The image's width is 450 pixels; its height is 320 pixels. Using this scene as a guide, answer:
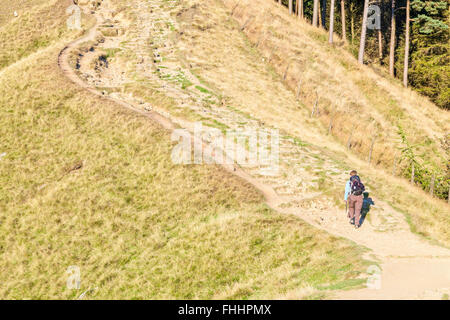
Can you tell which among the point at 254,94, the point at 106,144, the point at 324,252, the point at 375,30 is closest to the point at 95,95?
the point at 106,144

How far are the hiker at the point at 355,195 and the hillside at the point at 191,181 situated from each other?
79 centimetres

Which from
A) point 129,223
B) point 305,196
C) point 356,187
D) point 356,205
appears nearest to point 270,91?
point 305,196

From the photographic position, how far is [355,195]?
15.5 meters

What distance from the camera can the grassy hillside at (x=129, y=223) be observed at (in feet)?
46.3

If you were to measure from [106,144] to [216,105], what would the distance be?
1010 cm

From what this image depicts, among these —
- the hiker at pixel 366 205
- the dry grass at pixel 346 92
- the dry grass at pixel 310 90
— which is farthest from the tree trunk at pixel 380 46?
the hiker at pixel 366 205

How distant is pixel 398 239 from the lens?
49.7 ft

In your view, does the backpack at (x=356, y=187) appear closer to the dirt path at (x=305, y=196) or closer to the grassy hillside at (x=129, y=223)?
the dirt path at (x=305, y=196)

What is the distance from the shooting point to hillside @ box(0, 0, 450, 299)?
1434cm

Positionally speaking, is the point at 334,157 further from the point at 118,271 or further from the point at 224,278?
the point at 118,271

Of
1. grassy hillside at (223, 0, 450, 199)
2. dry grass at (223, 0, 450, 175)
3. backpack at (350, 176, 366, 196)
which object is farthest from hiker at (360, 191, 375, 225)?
dry grass at (223, 0, 450, 175)

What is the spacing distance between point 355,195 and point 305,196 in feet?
13.2

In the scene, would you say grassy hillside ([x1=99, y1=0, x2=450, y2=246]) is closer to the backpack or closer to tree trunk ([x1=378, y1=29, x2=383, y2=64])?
the backpack

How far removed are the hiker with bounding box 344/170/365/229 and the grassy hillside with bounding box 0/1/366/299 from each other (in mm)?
1802
